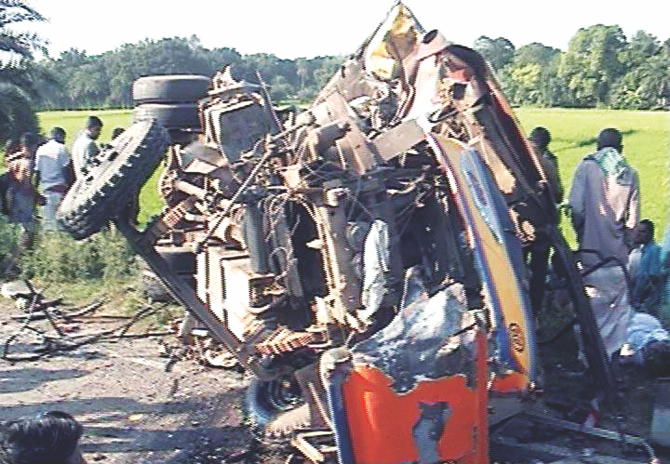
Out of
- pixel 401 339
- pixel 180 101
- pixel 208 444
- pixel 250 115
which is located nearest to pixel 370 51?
pixel 180 101

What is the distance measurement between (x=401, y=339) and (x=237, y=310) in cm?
225

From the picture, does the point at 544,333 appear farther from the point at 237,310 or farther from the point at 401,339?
the point at 401,339

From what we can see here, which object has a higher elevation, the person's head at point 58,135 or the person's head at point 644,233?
the person's head at point 58,135

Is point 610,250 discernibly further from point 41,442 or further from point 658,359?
point 41,442

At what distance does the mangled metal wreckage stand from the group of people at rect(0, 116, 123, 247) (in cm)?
422

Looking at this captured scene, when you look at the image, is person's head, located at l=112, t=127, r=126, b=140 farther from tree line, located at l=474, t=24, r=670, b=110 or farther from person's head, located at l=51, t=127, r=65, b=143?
tree line, located at l=474, t=24, r=670, b=110

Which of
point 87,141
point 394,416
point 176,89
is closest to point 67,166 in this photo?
point 87,141

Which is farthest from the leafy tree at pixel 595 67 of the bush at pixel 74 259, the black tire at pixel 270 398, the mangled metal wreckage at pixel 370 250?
the black tire at pixel 270 398

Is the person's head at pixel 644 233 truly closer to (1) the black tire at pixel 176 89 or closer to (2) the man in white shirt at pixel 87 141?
(1) the black tire at pixel 176 89

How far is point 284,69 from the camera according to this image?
132ft

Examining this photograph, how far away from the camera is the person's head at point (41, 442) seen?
214cm

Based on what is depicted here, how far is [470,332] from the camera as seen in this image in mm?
4098

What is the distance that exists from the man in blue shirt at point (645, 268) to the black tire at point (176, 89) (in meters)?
4.01

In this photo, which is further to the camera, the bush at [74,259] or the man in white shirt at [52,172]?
the man in white shirt at [52,172]
